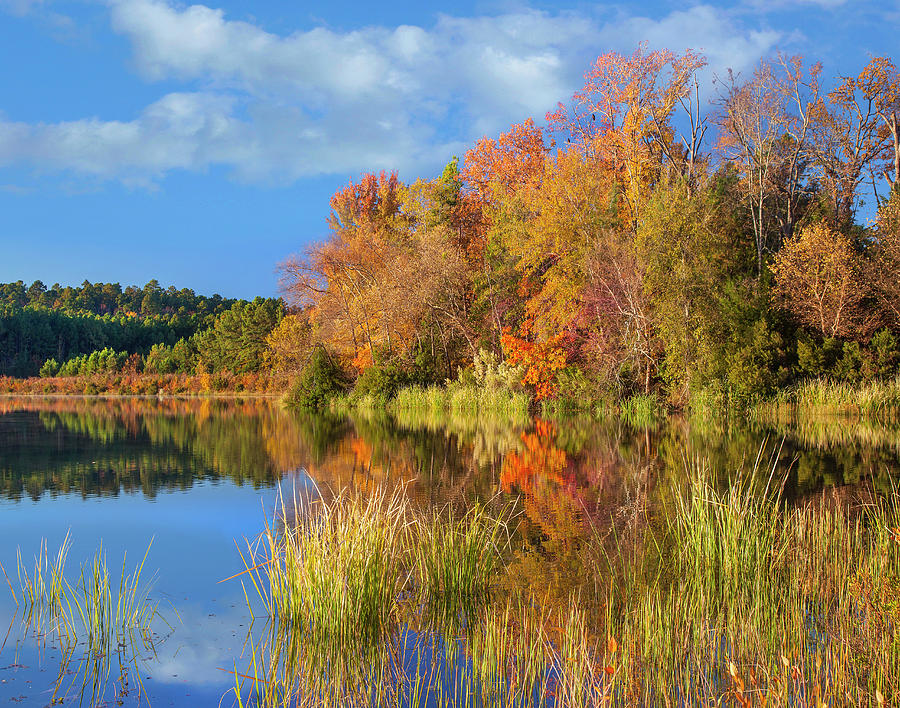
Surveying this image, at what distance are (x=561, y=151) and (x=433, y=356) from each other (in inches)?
468

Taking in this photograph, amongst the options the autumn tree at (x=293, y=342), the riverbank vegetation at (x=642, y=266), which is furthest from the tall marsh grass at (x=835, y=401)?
the autumn tree at (x=293, y=342)

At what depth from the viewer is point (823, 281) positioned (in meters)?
25.6

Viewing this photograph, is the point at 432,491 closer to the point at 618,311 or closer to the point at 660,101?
the point at 618,311

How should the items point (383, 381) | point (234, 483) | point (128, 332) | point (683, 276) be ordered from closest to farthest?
1. point (234, 483)
2. point (683, 276)
3. point (383, 381)
4. point (128, 332)

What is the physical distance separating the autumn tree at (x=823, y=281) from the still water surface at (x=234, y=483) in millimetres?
4971

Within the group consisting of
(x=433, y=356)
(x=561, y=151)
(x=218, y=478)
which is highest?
(x=561, y=151)

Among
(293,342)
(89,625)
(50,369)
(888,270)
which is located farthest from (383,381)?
(50,369)

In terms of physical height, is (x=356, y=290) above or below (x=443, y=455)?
above

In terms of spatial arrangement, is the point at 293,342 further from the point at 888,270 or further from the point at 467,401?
the point at 888,270

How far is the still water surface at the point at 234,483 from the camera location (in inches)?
199

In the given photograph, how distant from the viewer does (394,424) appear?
26266 mm

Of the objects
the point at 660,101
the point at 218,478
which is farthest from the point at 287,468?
the point at 660,101

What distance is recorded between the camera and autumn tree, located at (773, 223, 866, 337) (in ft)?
82.2

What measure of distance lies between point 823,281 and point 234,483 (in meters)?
21.9
